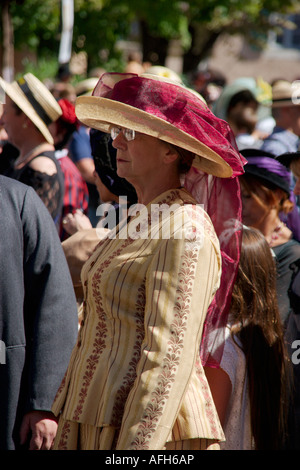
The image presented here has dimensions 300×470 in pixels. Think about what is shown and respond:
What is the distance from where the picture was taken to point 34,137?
165 inches

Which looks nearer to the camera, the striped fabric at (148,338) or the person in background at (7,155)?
the striped fabric at (148,338)

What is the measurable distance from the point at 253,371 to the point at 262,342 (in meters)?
0.13

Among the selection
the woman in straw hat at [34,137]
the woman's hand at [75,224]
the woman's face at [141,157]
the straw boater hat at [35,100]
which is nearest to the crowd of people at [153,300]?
the woman's face at [141,157]

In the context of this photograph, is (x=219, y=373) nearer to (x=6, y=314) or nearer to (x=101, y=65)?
(x=6, y=314)

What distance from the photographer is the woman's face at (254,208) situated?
3.76 m

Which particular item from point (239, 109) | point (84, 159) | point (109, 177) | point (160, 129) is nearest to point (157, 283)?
point (160, 129)

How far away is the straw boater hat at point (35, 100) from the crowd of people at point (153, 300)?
1.00 metres

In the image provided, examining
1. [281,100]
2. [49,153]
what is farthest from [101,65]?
[49,153]

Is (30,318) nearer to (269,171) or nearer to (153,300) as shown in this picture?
(153,300)

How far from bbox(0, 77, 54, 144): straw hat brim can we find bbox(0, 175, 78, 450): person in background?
4.99ft

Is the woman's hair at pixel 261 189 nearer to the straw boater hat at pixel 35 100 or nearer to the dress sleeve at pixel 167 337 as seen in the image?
the straw boater hat at pixel 35 100

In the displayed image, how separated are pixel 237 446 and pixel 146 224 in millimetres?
1086

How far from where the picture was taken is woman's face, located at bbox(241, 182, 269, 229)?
3760 mm

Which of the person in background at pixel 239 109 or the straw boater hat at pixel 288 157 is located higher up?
the person in background at pixel 239 109
